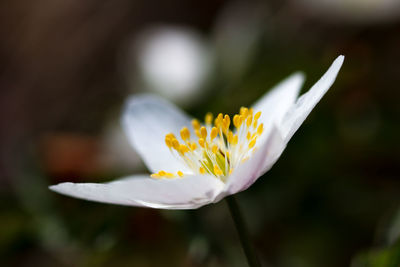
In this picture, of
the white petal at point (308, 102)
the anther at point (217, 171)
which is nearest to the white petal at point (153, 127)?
the anther at point (217, 171)

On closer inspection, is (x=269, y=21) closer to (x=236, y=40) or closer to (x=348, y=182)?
(x=236, y=40)

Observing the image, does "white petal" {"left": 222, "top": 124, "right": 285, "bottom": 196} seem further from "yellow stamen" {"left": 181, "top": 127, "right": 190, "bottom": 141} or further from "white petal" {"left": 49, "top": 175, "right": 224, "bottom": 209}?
"yellow stamen" {"left": 181, "top": 127, "right": 190, "bottom": 141}

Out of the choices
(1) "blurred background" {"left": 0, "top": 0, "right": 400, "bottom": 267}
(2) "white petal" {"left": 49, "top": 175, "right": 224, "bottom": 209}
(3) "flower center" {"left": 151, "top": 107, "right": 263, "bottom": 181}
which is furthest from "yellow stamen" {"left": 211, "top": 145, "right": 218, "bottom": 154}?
(1) "blurred background" {"left": 0, "top": 0, "right": 400, "bottom": 267}

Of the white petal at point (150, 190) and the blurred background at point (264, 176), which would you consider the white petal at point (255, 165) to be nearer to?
the white petal at point (150, 190)

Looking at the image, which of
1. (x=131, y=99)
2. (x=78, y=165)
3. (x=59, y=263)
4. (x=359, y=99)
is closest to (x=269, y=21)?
(x=359, y=99)

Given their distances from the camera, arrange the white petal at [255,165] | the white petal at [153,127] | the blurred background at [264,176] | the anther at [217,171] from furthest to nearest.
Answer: the blurred background at [264,176] → the white petal at [153,127] → the anther at [217,171] → the white petal at [255,165]

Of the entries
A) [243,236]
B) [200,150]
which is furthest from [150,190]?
[200,150]
